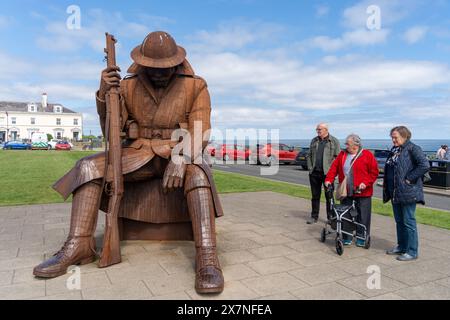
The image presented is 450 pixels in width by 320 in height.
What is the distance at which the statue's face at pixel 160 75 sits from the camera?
458 cm

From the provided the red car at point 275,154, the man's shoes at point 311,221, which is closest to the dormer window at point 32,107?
the red car at point 275,154

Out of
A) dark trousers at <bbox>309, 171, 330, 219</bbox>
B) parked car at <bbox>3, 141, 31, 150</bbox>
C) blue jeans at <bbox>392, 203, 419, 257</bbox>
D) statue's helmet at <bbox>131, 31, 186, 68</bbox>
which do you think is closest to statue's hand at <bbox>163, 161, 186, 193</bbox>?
statue's helmet at <bbox>131, 31, 186, 68</bbox>

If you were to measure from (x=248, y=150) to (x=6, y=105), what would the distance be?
61303mm

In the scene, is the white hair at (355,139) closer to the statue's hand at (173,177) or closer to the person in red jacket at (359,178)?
the person in red jacket at (359,178)

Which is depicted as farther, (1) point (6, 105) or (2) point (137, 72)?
(1) point (6, 105)

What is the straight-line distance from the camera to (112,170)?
4254mm

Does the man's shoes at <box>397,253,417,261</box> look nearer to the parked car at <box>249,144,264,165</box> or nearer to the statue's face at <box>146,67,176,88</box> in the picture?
the statue's face at <box>146,67,176,88</box>

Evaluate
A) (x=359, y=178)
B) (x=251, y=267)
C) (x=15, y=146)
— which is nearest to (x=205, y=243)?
(x=251, y=267)

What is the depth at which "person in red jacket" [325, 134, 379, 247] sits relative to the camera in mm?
5285

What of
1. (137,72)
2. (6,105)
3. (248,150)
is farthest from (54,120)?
(137,72)

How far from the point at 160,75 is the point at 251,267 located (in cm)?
251
